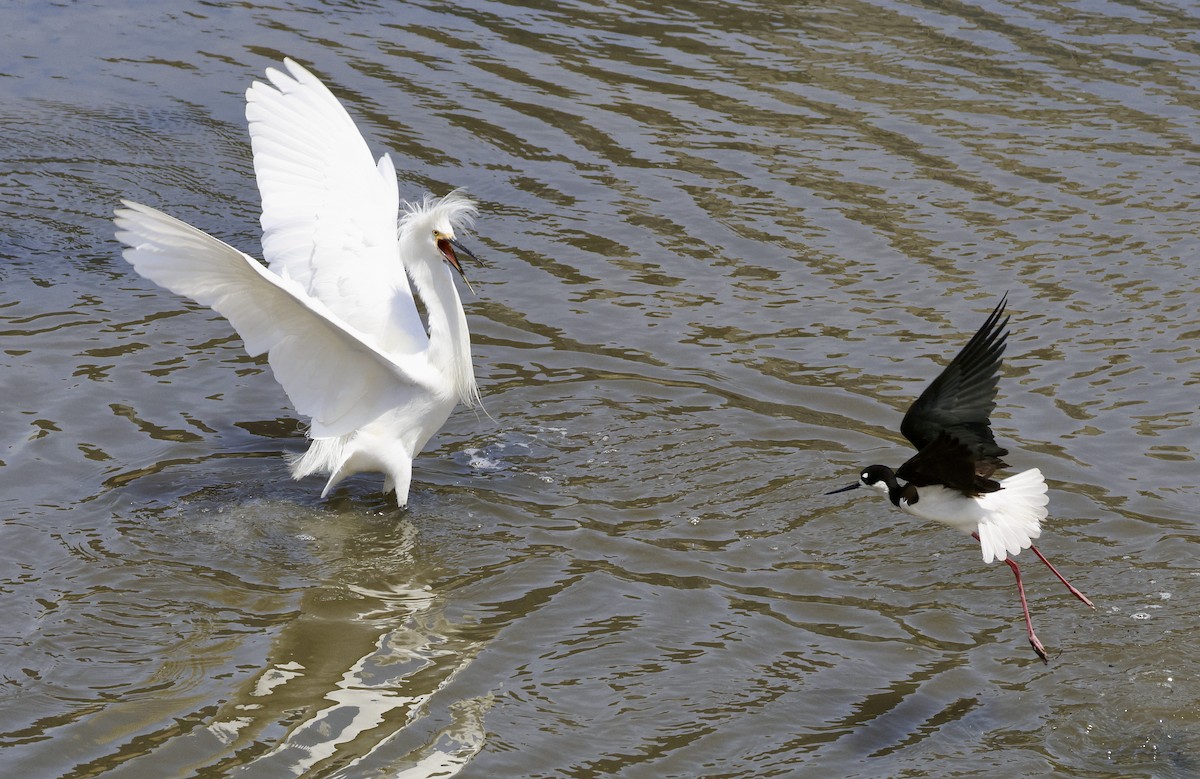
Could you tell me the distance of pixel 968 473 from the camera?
5125mm

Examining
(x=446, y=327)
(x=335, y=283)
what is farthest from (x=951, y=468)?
(x=335, y=283)

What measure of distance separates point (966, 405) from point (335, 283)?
131 inches

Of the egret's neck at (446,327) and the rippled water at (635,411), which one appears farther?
the egret's neck at (446,327)

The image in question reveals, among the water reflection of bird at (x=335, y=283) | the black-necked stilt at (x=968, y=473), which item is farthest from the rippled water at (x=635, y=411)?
the black-necked stilt at (x=968, y=473)

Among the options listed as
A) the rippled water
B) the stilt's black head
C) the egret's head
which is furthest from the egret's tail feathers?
the egret's head

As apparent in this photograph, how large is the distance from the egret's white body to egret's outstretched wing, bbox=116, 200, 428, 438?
7.85 ft

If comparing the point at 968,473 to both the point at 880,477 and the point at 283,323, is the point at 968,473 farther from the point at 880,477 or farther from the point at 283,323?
the point at 283,323

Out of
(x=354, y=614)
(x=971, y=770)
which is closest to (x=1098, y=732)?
(x=971, y=770)

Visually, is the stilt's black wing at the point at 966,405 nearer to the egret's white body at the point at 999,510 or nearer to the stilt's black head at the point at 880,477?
the egret's white body at the point at 999,510

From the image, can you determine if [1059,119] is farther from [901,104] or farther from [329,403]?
[329,403]

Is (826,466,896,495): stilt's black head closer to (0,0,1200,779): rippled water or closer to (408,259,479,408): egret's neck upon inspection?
(0,0,1200,779): rippled water

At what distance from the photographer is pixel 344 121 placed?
7480 mm

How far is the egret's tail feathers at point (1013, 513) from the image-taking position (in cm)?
507

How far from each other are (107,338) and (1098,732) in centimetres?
526
